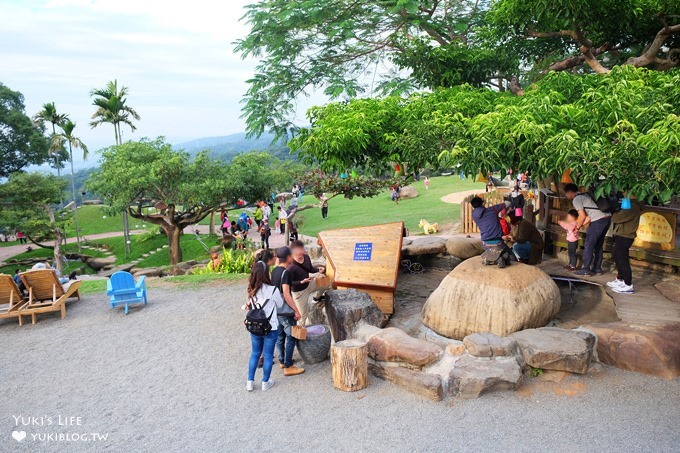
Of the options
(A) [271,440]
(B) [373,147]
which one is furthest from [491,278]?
(A) [271,440]

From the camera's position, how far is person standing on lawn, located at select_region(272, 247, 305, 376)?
249 inches

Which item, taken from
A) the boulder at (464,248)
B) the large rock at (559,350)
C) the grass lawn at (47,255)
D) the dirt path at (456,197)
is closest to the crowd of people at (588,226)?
the boulder at (464,248)

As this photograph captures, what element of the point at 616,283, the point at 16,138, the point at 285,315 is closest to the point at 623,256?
the point at 616,283

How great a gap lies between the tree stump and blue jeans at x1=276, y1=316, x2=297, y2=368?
697mm

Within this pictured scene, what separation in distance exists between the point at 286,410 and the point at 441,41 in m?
10.5

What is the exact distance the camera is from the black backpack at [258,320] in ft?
19.7

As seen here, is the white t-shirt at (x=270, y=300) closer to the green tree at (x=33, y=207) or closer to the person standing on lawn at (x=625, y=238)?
the person standing on lawn at (x=625, y=238)

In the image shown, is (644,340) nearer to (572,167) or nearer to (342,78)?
(572,167)

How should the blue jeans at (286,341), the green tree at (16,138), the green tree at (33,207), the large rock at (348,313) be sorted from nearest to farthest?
1. the blue jeans at (286,341)
2. the large rock at (348,313)
3. the green tree at (33,207)
4. the green tree at (16,138)

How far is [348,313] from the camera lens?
7273mm

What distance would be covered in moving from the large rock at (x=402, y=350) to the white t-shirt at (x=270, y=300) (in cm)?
140

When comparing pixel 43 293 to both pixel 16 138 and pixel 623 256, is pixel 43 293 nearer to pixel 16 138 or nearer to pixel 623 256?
pixel 623 256

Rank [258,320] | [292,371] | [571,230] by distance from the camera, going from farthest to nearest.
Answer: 1. [571,230]
2. [292,371]
3. [258,320]

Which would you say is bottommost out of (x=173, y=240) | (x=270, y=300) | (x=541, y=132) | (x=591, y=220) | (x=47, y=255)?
(x=47, y=255)
